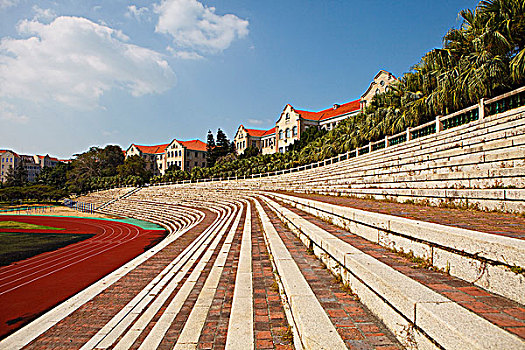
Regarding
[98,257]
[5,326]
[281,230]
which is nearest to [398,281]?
[281,230]

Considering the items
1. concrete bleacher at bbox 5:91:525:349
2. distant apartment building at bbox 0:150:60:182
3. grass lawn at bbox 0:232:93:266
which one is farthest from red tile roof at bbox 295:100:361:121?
distant apartment building at bbox 0:150:60:182

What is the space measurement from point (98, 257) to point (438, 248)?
1593cm

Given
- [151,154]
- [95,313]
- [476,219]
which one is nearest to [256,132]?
[151,154]

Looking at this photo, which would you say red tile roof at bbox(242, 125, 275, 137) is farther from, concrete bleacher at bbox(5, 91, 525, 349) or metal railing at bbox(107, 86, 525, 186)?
concrete bleacher at bbox(5, 91, 525, 349)

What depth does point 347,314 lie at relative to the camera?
240cm

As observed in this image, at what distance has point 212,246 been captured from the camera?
7160mm

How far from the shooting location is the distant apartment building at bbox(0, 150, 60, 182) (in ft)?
356

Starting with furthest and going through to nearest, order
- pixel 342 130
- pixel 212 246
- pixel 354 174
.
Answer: pixel 342 130
pixel 354 174
pixel 212 246

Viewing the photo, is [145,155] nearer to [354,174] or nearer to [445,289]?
[354,174]

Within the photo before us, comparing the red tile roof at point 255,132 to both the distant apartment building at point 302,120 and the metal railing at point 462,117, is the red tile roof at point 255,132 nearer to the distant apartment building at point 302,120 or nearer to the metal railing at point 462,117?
the distant apartment building at point 302,120

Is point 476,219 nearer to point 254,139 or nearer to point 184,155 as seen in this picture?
point 254,139

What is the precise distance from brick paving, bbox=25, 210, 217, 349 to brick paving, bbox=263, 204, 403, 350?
9.81 ft

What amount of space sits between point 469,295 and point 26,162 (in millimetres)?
145214

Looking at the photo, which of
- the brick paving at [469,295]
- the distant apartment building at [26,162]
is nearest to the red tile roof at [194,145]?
the distant apartment building at [26,162]
